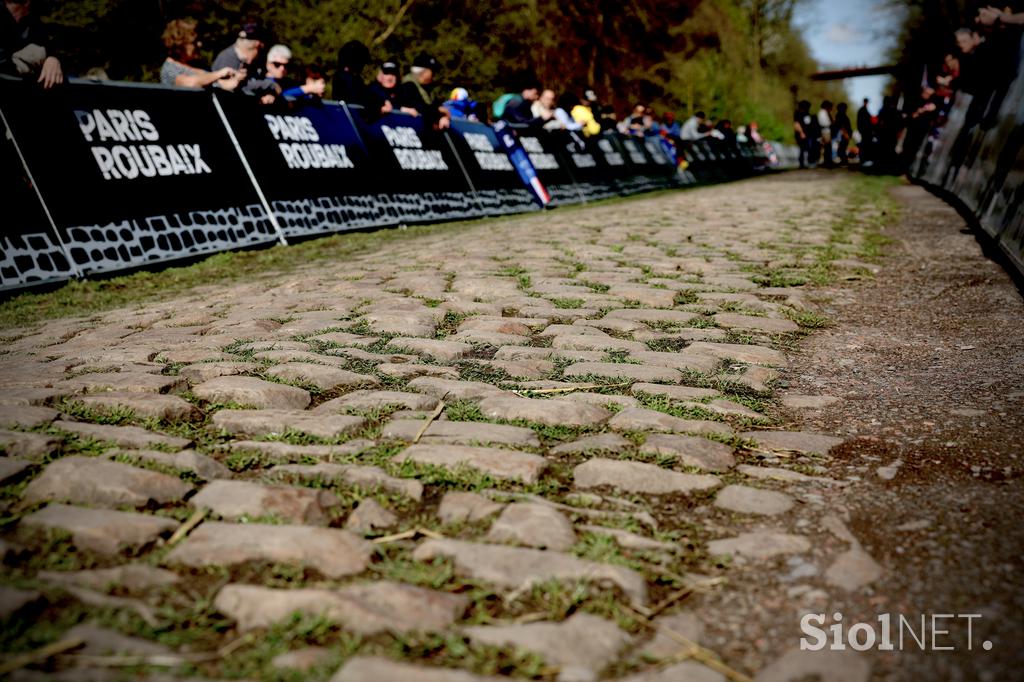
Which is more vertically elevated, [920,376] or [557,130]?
[557,130]

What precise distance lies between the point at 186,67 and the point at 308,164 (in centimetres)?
147

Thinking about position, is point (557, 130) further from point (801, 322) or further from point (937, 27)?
point (937, 27)

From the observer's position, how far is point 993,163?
6.95m

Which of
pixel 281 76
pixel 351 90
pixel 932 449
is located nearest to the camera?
pixel 932 449

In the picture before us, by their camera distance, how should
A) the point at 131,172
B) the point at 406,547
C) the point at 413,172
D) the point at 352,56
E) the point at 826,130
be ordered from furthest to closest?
the point at 826,130
the point at 352,56
the point at 413,172
the point at 131,172
the point at 406,547

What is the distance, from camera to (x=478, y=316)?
165 inches

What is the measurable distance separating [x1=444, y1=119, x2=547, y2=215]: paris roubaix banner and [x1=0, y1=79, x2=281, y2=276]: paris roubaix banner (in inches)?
169

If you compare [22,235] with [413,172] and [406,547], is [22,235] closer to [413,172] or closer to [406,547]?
[413,172]

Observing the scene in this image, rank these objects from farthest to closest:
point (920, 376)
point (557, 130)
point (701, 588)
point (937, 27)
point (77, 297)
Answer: point (937, 27), point (557, 130), point (77, 297), point (920, 376), point (701, 588)

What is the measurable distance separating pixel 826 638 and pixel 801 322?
2.85 meters

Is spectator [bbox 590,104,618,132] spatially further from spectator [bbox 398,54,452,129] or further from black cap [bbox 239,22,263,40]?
black cap [bbox 239,22,263,40]

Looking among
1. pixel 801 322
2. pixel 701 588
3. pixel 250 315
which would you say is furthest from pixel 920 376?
pixel 250 315

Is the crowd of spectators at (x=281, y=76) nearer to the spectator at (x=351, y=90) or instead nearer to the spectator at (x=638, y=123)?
the spectator at (x=351, y=90)

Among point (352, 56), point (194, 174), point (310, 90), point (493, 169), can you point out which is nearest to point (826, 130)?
point (493, 169)
